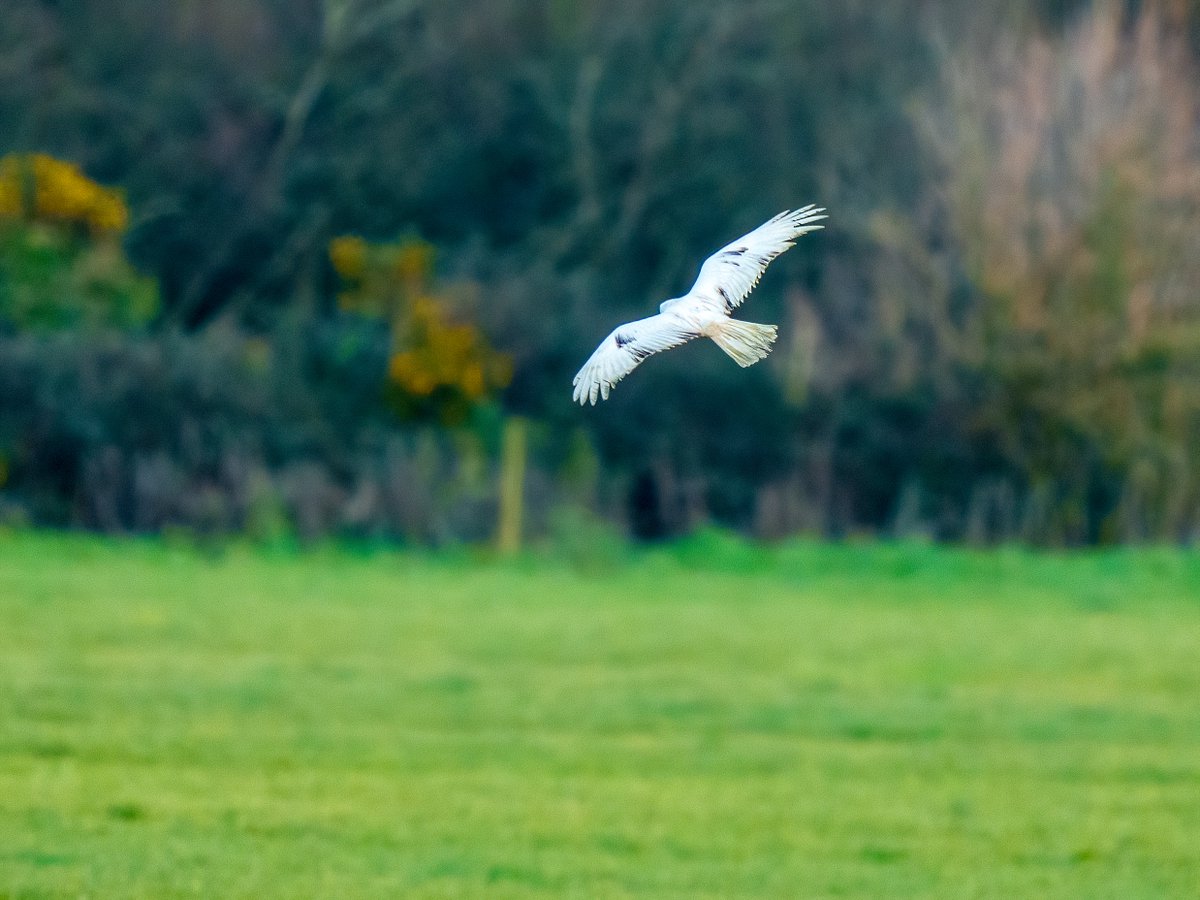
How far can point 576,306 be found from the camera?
29.4 m

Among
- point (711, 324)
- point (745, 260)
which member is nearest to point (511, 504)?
point (745, 260)

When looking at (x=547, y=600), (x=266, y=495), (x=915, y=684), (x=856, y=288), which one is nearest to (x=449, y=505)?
(x=266, y=495)

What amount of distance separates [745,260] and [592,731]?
8.34 metres

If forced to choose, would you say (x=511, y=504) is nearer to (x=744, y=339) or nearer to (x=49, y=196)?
(x=49, y=196)

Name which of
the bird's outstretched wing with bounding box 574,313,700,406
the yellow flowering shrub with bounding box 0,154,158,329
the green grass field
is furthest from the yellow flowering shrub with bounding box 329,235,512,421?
the bird's outstretched wing with bounding box 574,313,700,406

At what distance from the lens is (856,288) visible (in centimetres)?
2825

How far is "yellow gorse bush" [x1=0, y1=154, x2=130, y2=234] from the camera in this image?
27000 millimetres

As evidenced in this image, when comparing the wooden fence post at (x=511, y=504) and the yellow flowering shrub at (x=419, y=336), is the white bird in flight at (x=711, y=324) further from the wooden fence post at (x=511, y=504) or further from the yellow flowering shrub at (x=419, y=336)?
the yellow flowering shrub at (x=419, y=336)

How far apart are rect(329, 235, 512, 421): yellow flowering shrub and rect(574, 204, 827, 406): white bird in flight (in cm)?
2122

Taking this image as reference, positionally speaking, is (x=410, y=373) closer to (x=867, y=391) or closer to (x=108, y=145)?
(x=867, y=391)

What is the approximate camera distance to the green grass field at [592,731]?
29.8 ft

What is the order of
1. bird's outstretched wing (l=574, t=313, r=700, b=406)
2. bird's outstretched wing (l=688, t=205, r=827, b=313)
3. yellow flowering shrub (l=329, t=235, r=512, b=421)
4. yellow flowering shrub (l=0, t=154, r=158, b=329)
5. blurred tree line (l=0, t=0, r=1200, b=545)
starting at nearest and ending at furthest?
1. bird's outstretched wing (l=574, t=313, r=700, b=406)
2. bird's outstretched wing (l=688, t=205, r=827, b=313)
3. blurred tree line (l=0, t=0, r=1200, b=545)
4. yellow flowering shrub (l=329, t=235, r=512, b=421)
5. yellow flowering shrub (l=0, t=154, r=158, b=329)

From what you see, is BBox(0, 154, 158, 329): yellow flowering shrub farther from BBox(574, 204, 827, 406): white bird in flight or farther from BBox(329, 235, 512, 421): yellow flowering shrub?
BBox(574, 204, 827, 406): white bird in flight

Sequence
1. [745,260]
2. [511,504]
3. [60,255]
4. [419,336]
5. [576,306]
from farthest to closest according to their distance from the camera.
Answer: [576,306] < [60,255] < [419,336] < [511,504] < [745,260]
